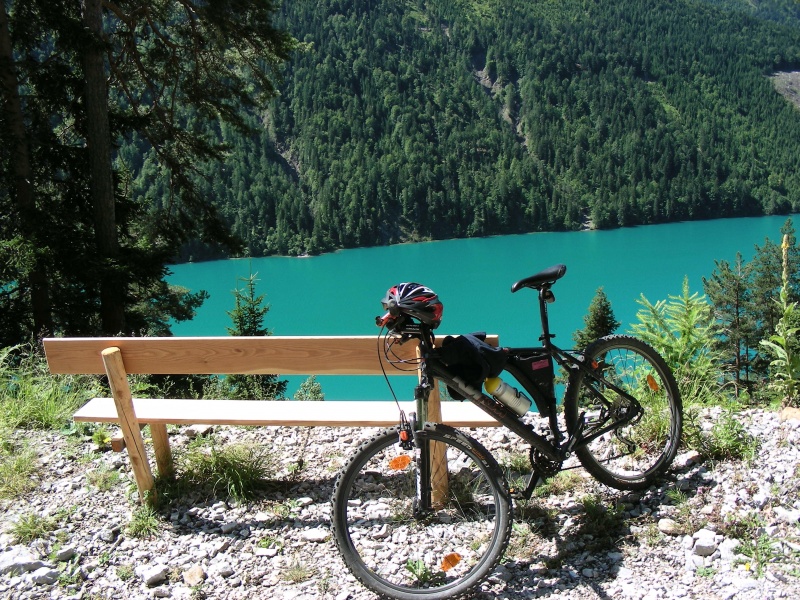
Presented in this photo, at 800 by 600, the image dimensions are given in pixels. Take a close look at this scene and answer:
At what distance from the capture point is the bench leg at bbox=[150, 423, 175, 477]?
11.9 ft

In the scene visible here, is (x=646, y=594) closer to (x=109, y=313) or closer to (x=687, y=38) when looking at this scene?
(x=109, y=313)

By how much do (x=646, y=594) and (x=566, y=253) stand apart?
90.5 metres

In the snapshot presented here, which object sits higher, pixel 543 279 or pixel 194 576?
pixel 543 279

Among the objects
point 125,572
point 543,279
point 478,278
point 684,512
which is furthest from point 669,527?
point 478,278

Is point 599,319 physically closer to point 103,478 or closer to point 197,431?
point 197,431

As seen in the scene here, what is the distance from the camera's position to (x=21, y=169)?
9938mm

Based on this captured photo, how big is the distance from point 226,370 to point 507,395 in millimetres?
1465

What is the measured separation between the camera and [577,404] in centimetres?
299

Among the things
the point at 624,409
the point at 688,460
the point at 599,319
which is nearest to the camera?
the point at 624,409

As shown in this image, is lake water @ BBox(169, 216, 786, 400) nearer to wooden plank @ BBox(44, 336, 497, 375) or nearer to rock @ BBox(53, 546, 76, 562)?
wooden plank @ BBox(44, 336, 497, 375)

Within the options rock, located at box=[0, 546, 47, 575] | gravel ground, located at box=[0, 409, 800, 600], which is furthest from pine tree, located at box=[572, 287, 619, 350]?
rock, located at box=[0, 546, 47, 575]

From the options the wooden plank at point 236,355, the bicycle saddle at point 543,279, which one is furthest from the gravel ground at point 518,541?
the bicycle saddle at point 543,279

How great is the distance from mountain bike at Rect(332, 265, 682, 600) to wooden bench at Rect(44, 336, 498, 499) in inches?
12.6

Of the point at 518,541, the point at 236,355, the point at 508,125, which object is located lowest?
the point at 518,541
